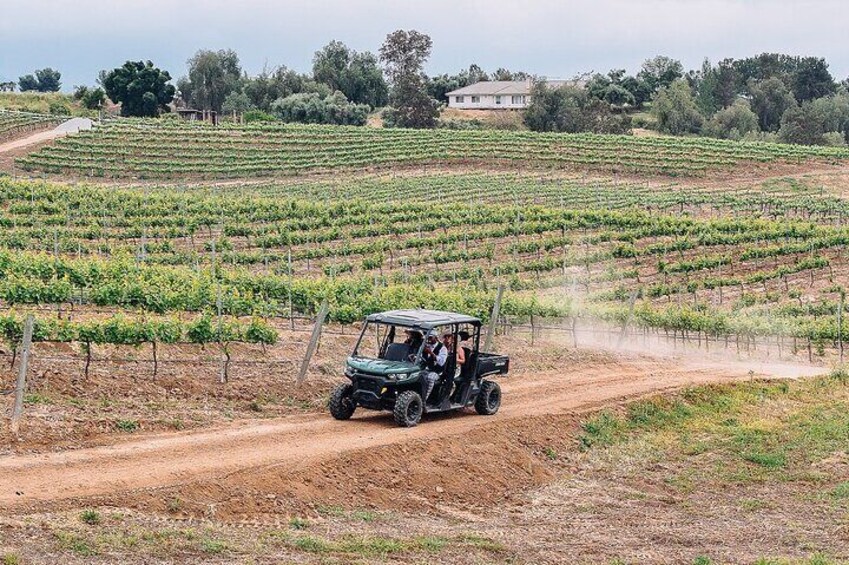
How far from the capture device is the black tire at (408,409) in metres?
20.4

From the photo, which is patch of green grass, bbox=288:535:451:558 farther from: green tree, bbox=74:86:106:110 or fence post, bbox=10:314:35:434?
green tree, bbox=74:86:106:110

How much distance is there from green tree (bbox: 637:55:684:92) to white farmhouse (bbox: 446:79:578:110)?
11.0 meters

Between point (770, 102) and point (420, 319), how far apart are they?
132m

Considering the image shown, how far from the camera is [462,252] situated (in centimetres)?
5522

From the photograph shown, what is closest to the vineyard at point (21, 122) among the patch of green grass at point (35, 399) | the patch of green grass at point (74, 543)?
the patch of green grass at point (35, 399)

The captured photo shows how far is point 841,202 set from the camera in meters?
75.2

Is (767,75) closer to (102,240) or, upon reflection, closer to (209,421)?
(102,240)

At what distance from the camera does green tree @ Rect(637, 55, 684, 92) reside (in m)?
154

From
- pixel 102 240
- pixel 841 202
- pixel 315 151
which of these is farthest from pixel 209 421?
pixel 315 151

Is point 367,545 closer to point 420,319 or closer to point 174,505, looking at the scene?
point 174,505

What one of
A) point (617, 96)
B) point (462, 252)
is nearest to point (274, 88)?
point (617, 96)

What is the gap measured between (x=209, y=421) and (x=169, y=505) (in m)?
4.98

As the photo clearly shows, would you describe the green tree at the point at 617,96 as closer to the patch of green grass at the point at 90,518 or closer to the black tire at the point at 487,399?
the black tire at the point at 487,399

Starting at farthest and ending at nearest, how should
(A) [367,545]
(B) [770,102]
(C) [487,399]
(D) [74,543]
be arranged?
(B) [770,102] < (C) [487,399] < (A) [367,545] < (D) [74,543]
